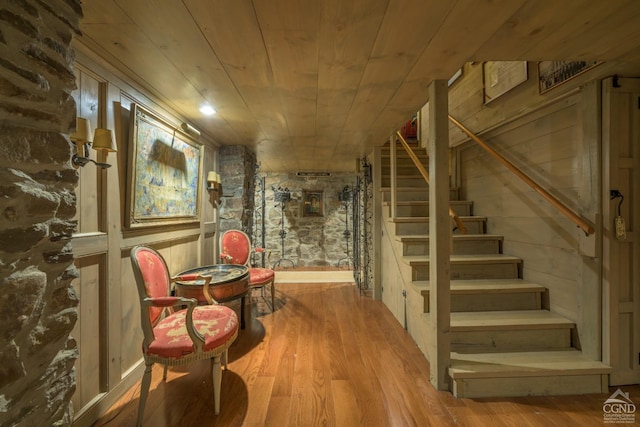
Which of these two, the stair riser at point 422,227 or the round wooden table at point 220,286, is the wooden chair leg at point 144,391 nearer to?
the round wooden table at point 220,286

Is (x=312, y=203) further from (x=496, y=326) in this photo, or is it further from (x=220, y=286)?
(x=496, y=326)

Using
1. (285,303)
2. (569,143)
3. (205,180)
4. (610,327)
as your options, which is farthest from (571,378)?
(205,180)

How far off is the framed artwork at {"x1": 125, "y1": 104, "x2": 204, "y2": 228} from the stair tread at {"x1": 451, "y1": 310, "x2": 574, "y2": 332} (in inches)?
94.7

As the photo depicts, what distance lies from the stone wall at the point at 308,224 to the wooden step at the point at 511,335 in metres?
3.88

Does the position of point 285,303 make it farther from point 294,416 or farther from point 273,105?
point 273,105

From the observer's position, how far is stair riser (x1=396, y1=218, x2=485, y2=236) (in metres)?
2.70

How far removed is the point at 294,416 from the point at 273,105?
218 cm

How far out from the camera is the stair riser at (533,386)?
1.56 m

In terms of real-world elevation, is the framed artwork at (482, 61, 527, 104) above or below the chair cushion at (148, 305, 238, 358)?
above

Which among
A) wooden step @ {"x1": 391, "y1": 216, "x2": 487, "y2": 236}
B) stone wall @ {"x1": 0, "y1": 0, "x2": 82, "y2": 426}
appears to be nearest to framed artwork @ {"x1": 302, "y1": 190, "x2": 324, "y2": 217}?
wooden step @ {"x1": 391, "y1": 216, "x2": 487, "y2": 236}

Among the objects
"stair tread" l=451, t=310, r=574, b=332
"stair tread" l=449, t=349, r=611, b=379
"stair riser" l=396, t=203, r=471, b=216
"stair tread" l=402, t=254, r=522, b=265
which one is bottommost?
"stair tread" l=449, t=349, r=611, b=379

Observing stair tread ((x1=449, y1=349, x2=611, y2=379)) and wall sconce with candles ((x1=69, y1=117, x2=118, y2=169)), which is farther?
stair tread ((x1=449, y1=349, x2=611, y2=379))

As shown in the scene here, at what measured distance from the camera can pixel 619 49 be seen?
136 centimetres

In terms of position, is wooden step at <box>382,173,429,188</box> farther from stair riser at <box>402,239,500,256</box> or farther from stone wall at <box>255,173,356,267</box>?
stone wall at <box>255,173,356,267</box>
